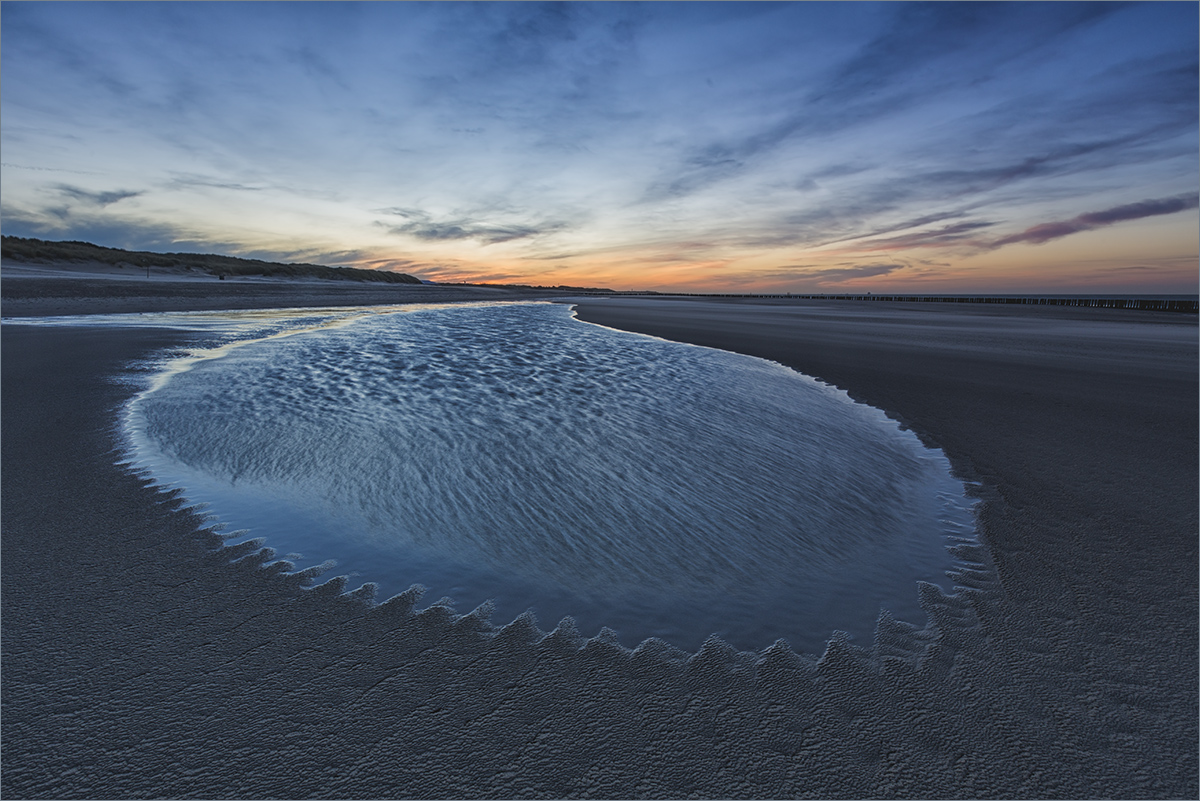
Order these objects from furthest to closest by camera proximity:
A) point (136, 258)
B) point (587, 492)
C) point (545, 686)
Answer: point (136, 258)
point (587, 492)
point (545, 686)

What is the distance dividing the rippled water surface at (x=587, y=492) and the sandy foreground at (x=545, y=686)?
0.31 meters

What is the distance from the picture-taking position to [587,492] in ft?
15.6

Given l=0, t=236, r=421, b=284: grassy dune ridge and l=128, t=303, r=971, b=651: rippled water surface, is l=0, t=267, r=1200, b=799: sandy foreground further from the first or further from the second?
l=0, t=236, r=421, b=284: grassy dune ridge

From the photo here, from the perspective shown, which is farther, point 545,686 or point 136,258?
point 136,258

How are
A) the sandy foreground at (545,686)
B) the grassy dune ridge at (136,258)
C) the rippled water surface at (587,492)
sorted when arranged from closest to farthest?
the sandy foreground at (545,686) < the rippled water surface at (587,492) < the grassy dune ridge at (136,258)

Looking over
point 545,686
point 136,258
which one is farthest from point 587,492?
point 136,258

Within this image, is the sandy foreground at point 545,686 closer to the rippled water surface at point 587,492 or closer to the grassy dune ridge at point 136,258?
the rippled water surface at point 587,492

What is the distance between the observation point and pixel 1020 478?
5.06m

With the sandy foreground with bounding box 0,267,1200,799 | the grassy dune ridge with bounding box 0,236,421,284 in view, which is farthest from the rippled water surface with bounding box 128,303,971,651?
the grassy dune ridge with bounding box 0,236,421,284

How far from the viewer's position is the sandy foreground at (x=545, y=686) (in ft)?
6.11

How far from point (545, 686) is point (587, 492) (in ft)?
8.20

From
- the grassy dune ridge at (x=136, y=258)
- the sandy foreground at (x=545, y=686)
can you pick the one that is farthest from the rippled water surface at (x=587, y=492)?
the grassy dune ridge at (x=136, y=258)

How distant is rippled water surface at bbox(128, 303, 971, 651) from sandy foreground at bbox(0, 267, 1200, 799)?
1.00 feet

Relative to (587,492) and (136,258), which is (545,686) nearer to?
(587,492)
